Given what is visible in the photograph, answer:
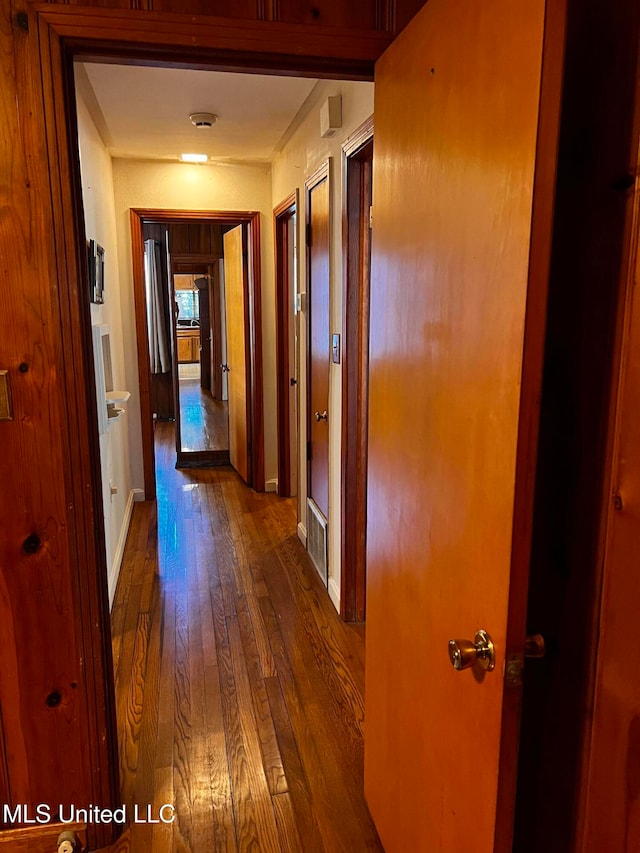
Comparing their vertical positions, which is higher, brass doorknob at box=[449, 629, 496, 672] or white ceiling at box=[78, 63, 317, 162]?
white ceiling at box=[78, 63, 317, 162]

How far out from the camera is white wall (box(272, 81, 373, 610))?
2568mm

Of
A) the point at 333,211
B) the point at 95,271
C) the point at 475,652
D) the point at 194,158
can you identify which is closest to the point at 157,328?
the point at 194,158

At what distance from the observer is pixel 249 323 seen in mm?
4785

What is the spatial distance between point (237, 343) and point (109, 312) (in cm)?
150

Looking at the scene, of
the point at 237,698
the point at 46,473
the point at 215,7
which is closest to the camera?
the point at 215,7

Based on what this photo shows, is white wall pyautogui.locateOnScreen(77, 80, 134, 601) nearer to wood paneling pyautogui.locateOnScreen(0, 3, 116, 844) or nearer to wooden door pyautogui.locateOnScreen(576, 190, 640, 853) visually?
wood paneling pyautogui.locateOnScreen(0, 3, 116, 844)

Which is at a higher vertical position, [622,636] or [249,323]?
[249,323]

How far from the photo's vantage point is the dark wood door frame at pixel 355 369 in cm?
258

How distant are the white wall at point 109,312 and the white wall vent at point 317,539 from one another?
1.12 meters

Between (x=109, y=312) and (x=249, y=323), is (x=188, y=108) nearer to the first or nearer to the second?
(x=109, y=312)

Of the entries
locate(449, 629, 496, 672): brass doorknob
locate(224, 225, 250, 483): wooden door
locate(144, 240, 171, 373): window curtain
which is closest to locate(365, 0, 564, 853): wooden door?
locate(449, 629, 496, 672): brass doorknob

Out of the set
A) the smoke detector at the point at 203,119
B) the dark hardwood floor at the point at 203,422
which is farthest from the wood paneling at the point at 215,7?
the dark hardwood floor at the point at 203,422

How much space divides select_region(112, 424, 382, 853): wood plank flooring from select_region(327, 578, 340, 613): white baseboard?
4 centimetres

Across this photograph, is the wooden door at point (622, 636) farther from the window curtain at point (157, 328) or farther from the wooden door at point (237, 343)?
the window curtain at point (157, 328)
